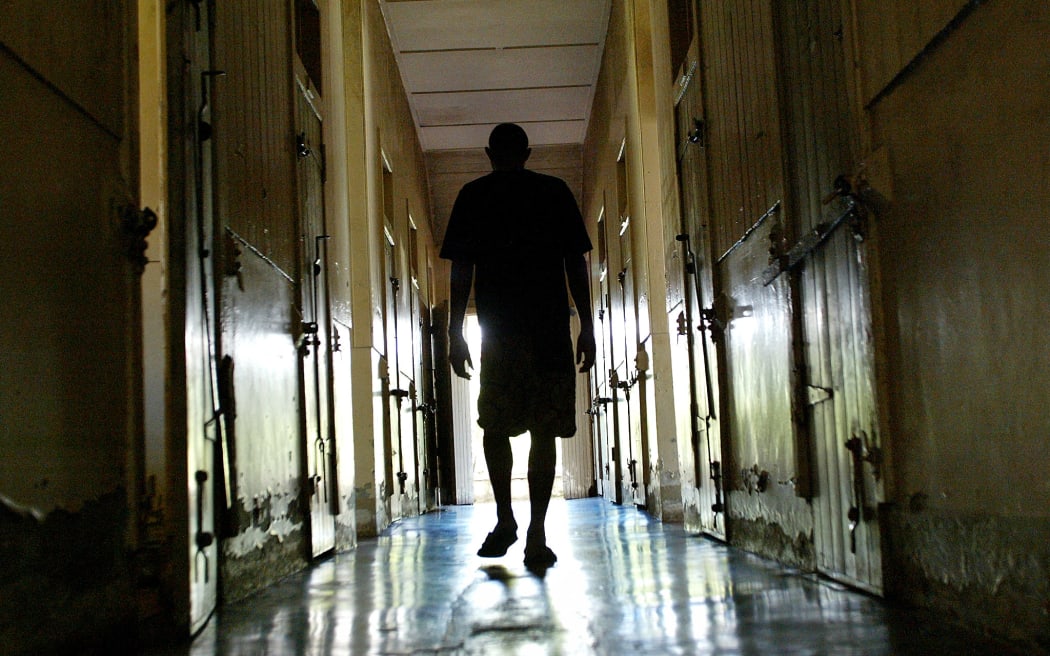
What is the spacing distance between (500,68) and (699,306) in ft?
19.7

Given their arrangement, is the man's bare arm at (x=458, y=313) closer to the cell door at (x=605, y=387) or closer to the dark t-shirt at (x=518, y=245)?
the dark t-shirt at (x=518, y=245)

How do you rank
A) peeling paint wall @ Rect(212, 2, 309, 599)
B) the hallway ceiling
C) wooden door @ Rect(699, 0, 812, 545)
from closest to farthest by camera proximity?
1. peeling paint wall @ Rect(212, 2, 309, 599)
2. wooden door @ Rect(699, 0, 812, 545)
3. the hallway ceiling

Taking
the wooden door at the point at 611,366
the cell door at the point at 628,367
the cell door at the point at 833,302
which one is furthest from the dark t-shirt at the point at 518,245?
the wooden door at the point at 611,366

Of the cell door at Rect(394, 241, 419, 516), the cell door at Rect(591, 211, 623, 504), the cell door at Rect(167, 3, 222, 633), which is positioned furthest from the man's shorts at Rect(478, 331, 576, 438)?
the cell door at Rect(591, 211, 623, 504)

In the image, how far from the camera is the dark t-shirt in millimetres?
3883

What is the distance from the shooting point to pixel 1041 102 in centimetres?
163

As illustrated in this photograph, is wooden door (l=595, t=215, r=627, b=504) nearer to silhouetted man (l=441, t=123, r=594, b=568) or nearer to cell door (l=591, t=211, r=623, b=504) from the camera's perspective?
cell door (l=591, t=211, r=623, b=504)

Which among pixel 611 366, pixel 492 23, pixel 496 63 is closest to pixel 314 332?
pixel 492 23

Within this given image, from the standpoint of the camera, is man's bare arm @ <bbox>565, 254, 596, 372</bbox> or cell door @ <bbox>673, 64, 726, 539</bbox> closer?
man's bare arm @ <bbox>565, 254, 596, 372</bbox>

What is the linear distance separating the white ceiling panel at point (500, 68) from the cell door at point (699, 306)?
15.7 feet

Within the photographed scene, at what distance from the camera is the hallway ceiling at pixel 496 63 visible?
905 cm

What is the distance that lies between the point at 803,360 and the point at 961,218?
128 cm

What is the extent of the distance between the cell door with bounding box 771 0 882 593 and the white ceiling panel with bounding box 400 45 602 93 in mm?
6844

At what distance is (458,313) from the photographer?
13.4 feet
